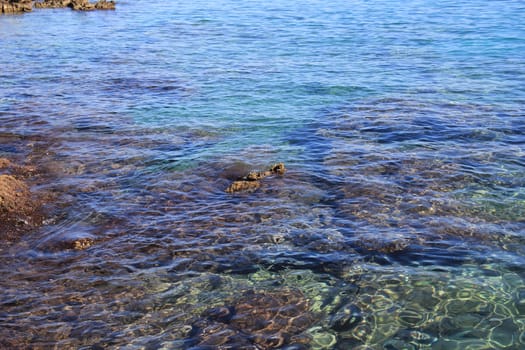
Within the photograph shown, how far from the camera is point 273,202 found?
952 centimetres

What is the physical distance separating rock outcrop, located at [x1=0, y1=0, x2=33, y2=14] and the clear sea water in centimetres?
1601

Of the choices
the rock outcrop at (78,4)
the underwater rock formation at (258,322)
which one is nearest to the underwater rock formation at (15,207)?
the underwater rock formation at (258,322)

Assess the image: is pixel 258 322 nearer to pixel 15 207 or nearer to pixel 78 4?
pixel 15 207

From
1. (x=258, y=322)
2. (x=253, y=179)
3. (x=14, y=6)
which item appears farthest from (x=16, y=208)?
(x=14, y=6)

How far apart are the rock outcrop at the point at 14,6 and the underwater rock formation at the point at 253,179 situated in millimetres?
30100

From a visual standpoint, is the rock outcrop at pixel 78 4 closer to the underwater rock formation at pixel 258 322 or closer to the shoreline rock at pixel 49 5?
the shoreline rock at pixel 49 5

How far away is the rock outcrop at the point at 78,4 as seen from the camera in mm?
37000

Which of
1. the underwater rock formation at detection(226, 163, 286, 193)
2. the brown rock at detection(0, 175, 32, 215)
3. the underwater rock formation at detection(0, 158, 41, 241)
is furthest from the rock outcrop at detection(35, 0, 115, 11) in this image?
the underwater rock formation at detection(226, 163, 286, 193)

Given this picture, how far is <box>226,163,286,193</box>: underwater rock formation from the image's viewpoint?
1005 cm

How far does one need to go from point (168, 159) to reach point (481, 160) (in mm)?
6336

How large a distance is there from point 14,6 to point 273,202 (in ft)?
104

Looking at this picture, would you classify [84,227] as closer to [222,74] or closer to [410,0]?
[222,74]

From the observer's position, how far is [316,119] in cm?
1411

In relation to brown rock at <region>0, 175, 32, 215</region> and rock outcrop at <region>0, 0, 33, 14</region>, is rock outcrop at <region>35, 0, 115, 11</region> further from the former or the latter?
brown rock at <region>0, 175, 32, 215</region>
